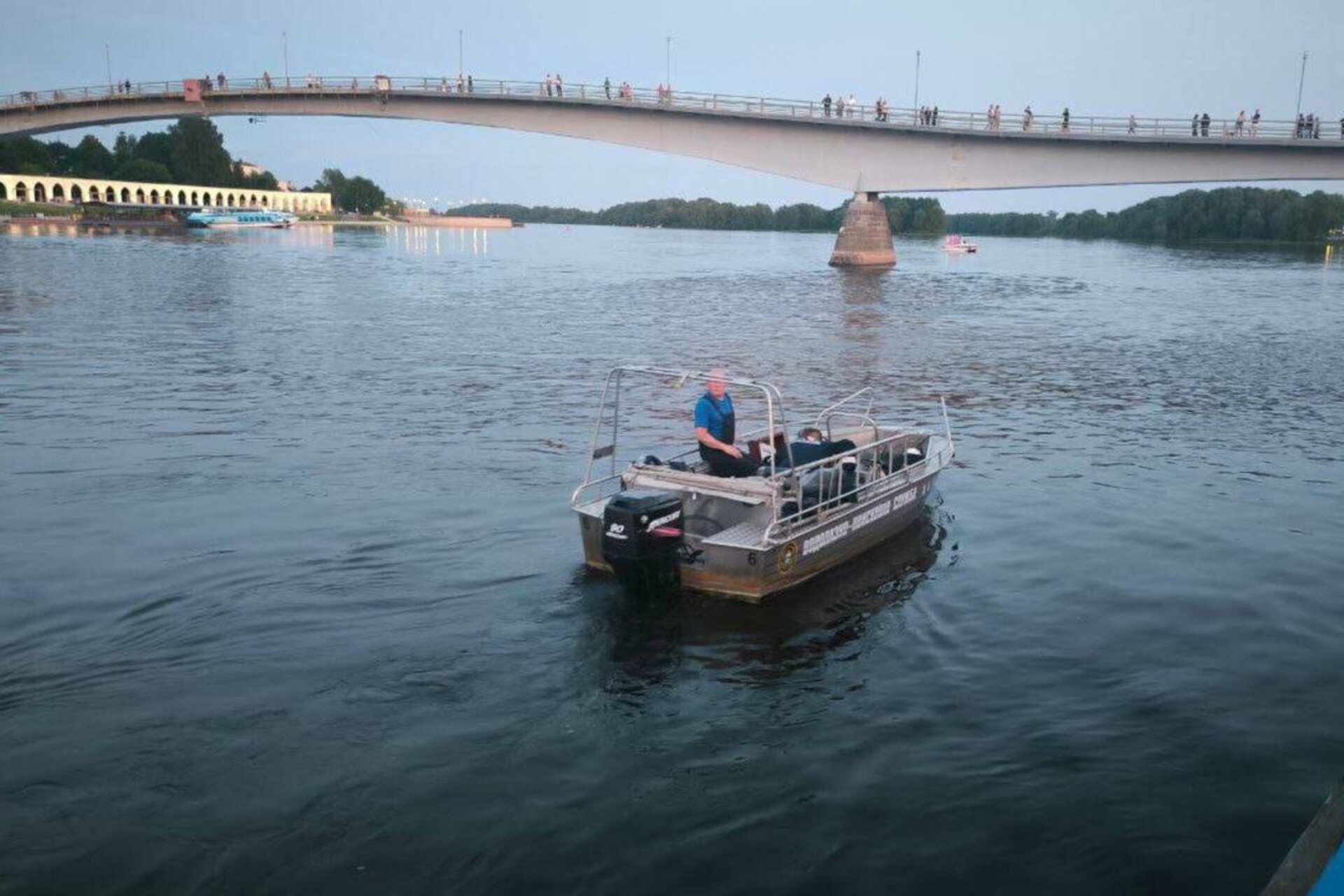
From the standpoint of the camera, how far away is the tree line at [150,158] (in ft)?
491

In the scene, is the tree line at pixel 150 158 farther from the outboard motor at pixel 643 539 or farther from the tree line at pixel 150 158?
the outboard motor at pixel 643 539

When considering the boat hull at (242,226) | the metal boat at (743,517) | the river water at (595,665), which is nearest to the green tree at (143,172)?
the boat hull at (242,226)

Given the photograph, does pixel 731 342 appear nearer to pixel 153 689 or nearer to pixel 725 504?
pixel 725 504

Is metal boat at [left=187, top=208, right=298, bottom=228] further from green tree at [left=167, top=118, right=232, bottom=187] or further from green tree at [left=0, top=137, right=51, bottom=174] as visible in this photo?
green tree at [left=167, top=118, right=232, bottom=187]

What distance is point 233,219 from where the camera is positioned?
13462cm

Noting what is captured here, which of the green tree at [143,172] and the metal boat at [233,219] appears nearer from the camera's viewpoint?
the metal boat at [233,219]

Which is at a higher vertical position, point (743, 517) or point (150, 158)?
point (150, 158)

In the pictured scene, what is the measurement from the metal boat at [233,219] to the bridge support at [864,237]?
268ft

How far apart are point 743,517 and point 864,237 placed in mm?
68172

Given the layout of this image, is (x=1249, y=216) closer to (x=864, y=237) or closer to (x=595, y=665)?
(x=864, y=237)

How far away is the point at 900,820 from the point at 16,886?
564 cm

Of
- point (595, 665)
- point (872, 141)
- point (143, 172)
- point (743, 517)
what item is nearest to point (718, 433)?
point (743, 517)

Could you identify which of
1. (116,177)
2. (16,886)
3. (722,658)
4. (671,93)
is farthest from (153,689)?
(116,177)

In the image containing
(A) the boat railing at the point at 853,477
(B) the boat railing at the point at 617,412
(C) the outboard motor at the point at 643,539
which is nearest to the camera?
(C) the outboard motor at the point at 643,539
